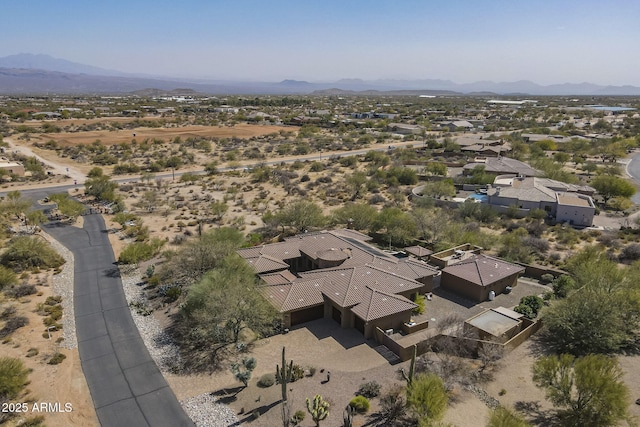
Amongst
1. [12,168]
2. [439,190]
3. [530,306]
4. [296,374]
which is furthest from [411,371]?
[12,168]

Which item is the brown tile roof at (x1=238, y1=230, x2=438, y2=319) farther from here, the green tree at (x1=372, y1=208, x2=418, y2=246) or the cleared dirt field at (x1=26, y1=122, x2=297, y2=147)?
the cleared dirt field at (x1=26, y1=122, x2=297, y2=147)

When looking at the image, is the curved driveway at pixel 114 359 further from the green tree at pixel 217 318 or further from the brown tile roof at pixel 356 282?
the brown tile roof at pixel 356 282

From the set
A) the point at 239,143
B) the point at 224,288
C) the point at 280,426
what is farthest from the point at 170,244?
the point at 239,143

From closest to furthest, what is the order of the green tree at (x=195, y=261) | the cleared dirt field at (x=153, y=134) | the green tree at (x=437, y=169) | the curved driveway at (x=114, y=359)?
1. the curved driveway at (x=114, y=359)
2. the green tree at (x=195, y=261)
3. the green tree at (x=437, y=169)
4. the cleared dirt field at (x=153, y=134)

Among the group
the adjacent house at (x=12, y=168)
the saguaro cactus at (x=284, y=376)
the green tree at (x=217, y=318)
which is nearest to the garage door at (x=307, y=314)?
the green tree at (x=217, y=318)

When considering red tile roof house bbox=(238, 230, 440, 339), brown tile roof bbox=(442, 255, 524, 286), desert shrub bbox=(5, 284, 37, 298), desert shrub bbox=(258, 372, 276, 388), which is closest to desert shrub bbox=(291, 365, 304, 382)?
desert shrub bbox=(258, 372, 276, 388)

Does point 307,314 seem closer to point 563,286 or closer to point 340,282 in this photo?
point 340,282
